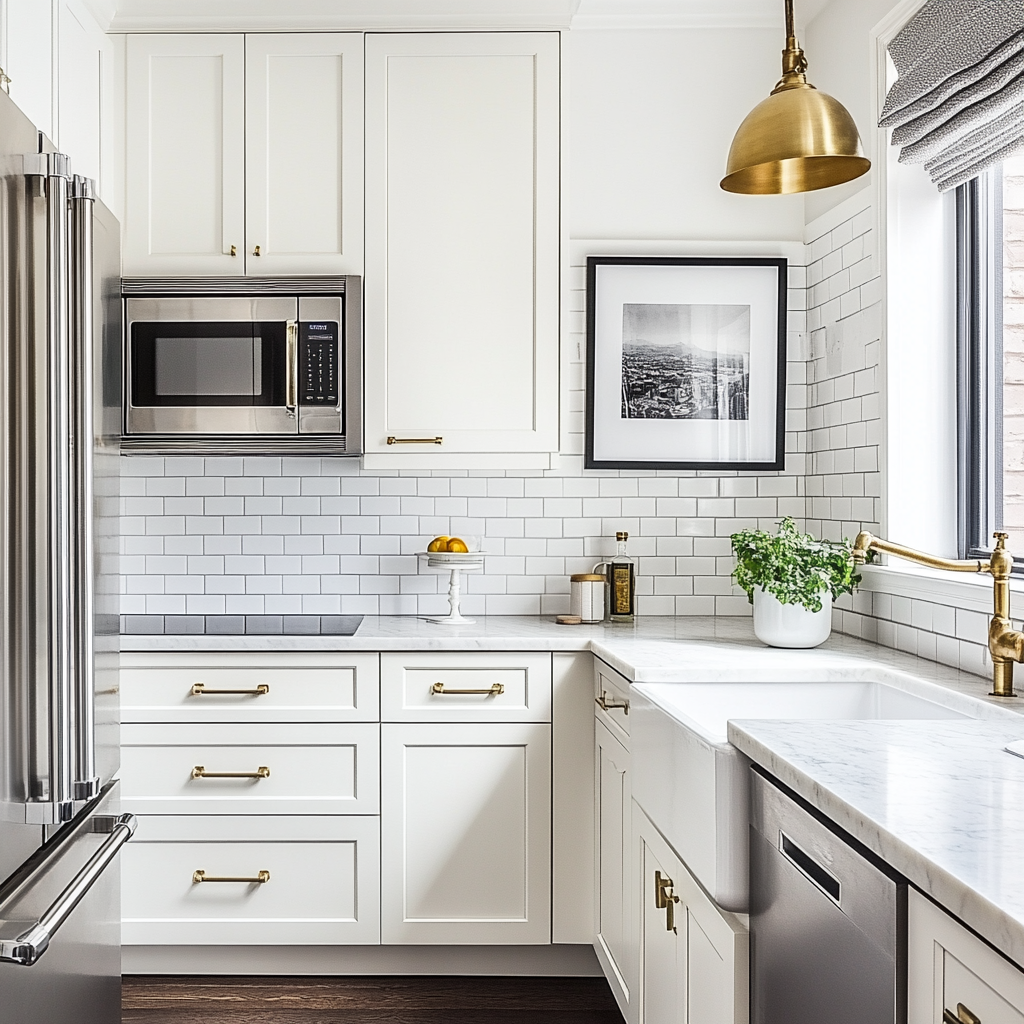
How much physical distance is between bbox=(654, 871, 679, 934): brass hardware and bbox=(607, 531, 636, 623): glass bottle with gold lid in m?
1.15

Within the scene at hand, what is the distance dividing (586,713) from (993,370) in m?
1.28

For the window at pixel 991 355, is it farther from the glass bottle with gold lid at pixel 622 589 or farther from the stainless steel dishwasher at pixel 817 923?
the stainless steel dishwasher at pixel 817 923

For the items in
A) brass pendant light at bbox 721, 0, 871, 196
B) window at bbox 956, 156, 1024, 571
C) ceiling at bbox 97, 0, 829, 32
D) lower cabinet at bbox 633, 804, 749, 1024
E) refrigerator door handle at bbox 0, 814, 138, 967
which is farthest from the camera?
ceiling at bbox 97, 0, 829, 32

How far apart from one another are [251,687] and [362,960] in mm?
807

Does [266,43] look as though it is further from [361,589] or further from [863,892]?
[863,892]

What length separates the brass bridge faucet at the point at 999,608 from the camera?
1691 mm

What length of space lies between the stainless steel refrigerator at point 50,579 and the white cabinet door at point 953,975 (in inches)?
37.7

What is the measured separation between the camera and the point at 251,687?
99.1 inches

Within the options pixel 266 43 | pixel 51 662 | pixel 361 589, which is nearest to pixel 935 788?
pixel 51 662

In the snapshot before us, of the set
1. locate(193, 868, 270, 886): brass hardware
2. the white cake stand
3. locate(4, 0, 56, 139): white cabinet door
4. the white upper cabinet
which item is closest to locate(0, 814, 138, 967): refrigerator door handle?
locate(193, 868, 270, 886): brass hardware

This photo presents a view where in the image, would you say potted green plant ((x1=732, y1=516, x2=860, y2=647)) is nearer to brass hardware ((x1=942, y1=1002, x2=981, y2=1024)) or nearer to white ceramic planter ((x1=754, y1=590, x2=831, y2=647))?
white ceramic planter ((x1=754, y1=590, x2=831, y2=647))

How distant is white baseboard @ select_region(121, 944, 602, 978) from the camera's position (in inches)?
103

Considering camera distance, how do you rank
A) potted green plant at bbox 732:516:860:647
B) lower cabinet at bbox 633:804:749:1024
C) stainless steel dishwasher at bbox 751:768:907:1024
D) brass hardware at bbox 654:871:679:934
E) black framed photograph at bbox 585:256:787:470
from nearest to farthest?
stainless steel dishwasher at bbox 751:768:907:1024
lower cabinet at bbox 633:804:749:1024
brass hardware at bbox 654:871:679:934
potted green plant at bbox 732:516:860:647
black framed photograph at bbox 585:256:787:470

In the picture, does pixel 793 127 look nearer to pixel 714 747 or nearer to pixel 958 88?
pixel 958 88
